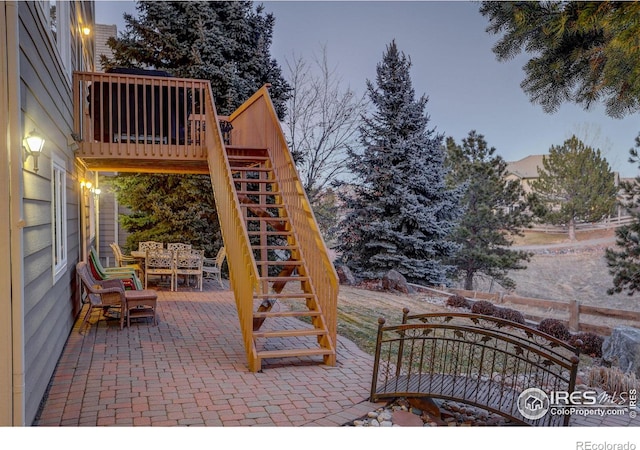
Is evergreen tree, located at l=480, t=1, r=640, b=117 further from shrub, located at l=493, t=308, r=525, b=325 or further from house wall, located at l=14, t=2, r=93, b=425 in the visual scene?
shrub, located at l=493, t=308, r=525, b=325

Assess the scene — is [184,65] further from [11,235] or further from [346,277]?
[11,235]

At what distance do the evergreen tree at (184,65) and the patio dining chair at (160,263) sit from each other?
1.66 m

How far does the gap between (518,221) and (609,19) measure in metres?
12.2

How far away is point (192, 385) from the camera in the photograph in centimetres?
415

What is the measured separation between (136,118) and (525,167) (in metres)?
12.0

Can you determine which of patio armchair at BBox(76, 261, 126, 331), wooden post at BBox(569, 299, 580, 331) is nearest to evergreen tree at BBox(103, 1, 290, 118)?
patio armchair at BBox(76, 261, 126, 331)

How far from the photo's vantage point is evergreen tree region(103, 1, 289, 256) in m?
11.2

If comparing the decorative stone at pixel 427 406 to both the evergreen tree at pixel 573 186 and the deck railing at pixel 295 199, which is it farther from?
the evergreen tree at pixel 573 186

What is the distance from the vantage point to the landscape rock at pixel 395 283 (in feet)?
37.6

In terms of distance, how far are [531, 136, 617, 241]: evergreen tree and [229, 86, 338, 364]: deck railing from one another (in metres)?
8.88

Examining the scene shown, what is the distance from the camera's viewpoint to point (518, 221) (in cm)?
1484

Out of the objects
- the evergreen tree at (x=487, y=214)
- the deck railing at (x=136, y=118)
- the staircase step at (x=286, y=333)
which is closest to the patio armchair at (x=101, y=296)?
the deck railing at (x=136, y=118)

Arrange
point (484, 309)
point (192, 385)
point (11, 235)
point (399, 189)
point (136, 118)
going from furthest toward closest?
1. point (399, 189)
2. point (484, 309)
3. point (136, 118)
4. point (192, 385)
5. point (11, 235)

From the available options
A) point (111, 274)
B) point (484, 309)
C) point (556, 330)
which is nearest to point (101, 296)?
point (111, 274)
